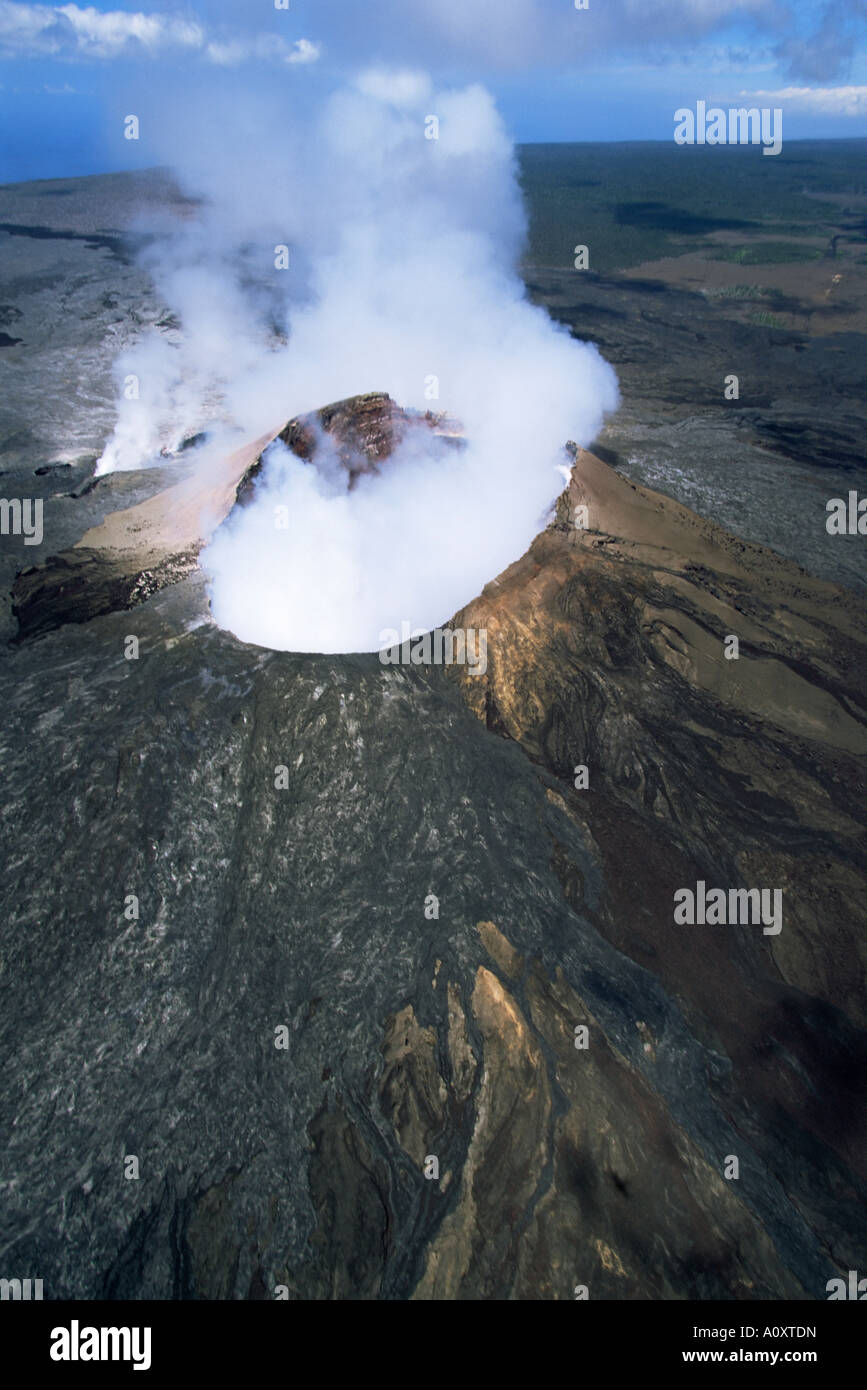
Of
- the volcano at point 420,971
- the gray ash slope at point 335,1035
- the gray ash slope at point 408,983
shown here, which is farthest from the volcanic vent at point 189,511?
the gray ash slope at point 335,1035

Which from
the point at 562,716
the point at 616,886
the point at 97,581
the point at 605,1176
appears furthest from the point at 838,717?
the point at 97,581

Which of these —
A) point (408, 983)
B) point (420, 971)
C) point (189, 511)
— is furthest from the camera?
point (189, 511)

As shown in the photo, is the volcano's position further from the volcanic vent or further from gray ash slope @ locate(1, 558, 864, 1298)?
the volcanic vent

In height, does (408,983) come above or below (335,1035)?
above

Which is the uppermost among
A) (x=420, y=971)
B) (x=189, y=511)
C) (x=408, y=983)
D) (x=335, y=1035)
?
(x=189, y=511)

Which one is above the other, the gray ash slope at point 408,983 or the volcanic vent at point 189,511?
the volcanic vent at point 189,511

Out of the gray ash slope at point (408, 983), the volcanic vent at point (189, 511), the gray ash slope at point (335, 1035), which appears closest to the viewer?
the gray ash slope at point (335, 1035)

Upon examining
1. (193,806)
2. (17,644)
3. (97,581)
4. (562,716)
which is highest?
(97,581)

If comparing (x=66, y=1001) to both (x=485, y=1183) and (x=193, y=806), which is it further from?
(x=485, y=1183)

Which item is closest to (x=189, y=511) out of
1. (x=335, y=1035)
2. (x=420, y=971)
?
(x=420, y=971)

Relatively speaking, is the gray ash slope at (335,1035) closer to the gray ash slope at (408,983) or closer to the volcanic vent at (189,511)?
the gray ash slope at (408,983)

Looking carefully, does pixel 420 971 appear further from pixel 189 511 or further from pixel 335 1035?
pixel 189 511
